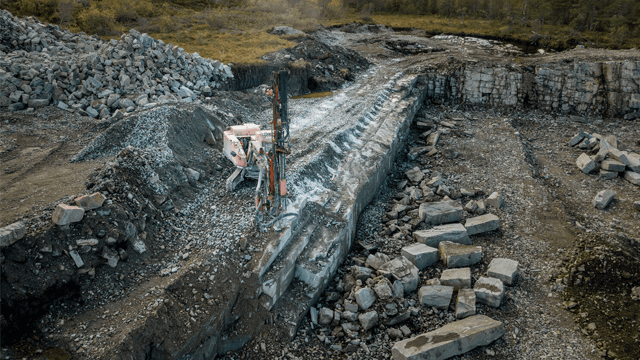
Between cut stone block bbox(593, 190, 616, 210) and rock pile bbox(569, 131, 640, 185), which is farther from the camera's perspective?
rock pile bbox(569, 131, 640, 185)

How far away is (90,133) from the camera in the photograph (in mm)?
14602

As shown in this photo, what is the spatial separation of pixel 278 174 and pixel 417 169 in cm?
882

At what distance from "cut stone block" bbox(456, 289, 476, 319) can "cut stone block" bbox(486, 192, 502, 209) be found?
17.8 ft

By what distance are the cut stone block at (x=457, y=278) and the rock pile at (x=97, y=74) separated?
1354 cm

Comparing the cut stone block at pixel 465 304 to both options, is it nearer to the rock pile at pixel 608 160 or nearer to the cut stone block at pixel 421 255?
the cut stone block at pixel 421 255

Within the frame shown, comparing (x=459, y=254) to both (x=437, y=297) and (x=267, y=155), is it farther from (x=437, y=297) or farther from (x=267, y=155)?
(x=267, y=155)

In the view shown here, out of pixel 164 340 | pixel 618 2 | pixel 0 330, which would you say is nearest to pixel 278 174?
pixel 164 340

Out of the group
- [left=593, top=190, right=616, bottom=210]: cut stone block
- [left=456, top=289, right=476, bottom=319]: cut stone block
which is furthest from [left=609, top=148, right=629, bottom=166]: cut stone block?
[left=456, top=289, right=476, bottom=319]: cut stone block

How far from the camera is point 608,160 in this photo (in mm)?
17328

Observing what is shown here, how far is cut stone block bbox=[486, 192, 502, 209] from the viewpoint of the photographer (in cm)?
1477

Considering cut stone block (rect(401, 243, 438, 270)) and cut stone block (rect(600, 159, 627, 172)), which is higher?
cut stone block (rect(600, 159, 627, 172))

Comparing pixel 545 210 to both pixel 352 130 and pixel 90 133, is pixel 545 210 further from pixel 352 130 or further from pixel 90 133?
pixel 90 133

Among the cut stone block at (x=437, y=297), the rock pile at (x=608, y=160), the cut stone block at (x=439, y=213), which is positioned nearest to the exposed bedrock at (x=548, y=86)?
the rock pile at (x=608, y=160)

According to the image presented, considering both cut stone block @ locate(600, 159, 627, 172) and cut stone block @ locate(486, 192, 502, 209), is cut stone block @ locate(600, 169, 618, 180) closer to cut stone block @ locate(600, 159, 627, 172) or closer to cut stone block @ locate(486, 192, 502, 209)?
cut stone block @ locate(600, 159, 627, 172)
